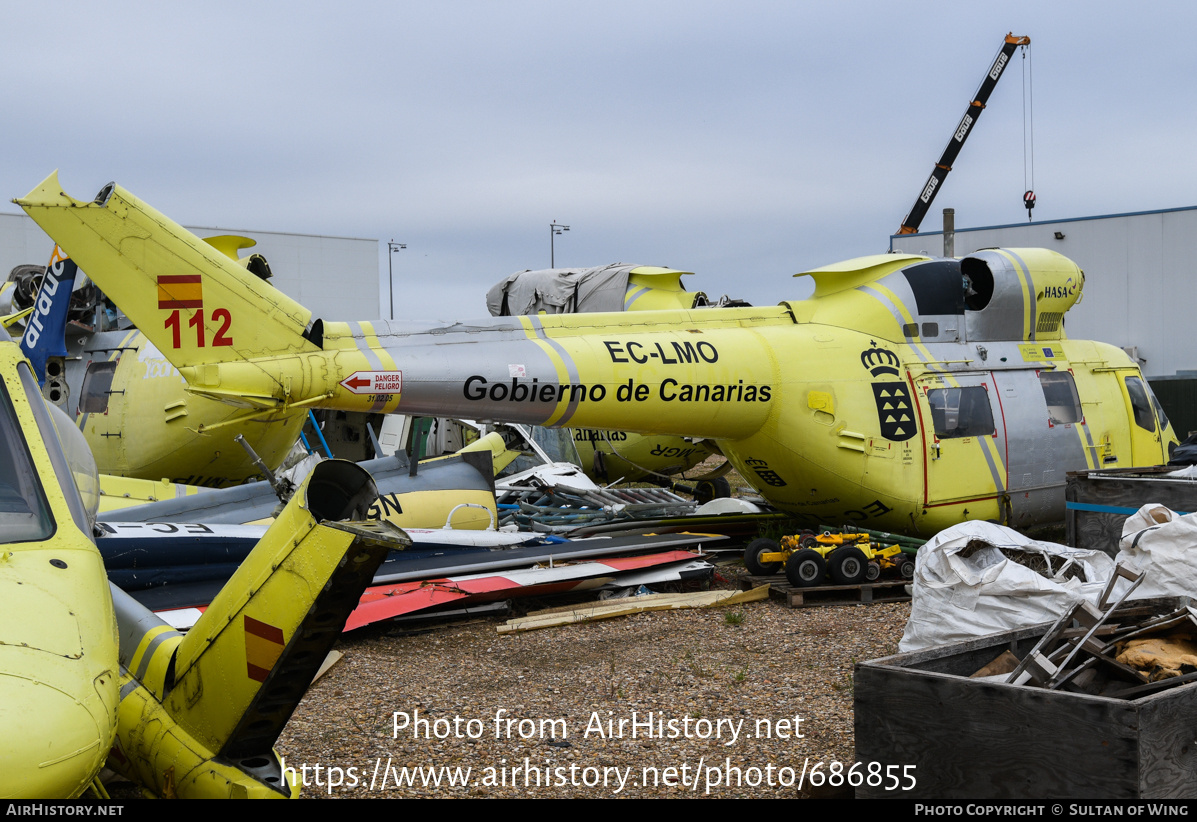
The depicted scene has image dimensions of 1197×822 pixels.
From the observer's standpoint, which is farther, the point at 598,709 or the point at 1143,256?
the point at 1143,256

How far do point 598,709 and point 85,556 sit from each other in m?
A: 3.30

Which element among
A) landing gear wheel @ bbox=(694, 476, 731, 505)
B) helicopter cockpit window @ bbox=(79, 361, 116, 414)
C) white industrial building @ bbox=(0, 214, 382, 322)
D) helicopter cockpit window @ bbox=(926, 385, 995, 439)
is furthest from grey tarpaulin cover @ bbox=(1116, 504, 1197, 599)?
white industrial building @ bbox=(0, 214, 382, 322)

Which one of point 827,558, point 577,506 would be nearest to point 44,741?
point 827,558

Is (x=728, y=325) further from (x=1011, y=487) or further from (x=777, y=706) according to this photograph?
(x=777, y=706)

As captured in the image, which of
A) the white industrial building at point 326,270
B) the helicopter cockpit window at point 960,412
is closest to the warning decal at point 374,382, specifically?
the helicopter cockpit window at point 960,412

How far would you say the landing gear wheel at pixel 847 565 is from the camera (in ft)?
28.4

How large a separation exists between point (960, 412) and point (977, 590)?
4.33 metres

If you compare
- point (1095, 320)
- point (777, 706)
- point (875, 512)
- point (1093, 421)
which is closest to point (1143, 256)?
point (1095, 320)

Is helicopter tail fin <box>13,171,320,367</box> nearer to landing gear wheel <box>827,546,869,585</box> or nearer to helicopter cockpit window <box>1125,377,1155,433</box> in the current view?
landing gear wheel <box>827,546,869,585</box>

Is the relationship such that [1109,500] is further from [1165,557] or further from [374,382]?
[374,382]

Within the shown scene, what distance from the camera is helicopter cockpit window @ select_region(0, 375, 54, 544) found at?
333 cm

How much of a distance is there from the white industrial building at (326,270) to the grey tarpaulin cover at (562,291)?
17984mm

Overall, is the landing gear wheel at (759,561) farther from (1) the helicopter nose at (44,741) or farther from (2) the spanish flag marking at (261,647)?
(1) the helicopter nose at (44,741)
